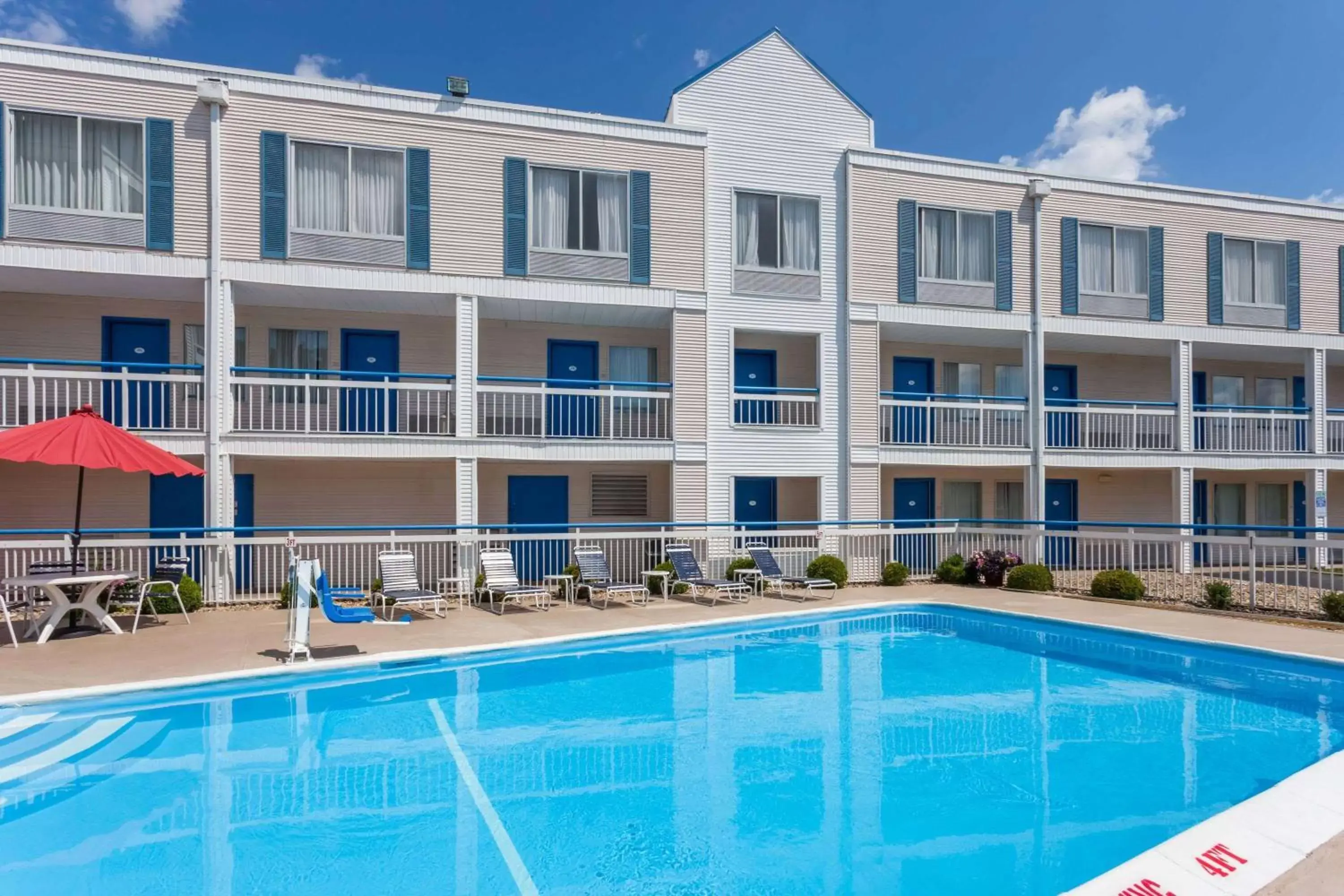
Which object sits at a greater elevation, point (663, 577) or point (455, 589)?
A: point (663, 577)

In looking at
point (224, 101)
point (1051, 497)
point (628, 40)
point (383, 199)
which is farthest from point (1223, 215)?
point (224, 101)

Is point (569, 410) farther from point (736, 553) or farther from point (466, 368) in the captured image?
point (736, 553)

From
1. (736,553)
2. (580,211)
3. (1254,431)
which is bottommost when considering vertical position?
(736,553)

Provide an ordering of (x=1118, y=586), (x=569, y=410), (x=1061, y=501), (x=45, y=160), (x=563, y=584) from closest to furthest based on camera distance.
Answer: (x=45, y=160), (x=1118, y=586), (x=563, y=584), (x=569, y=410), (x=1061, y=501)

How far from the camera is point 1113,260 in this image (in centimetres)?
1991

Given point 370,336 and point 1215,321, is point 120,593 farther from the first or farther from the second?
point 1215,321

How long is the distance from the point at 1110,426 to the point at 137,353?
73.7 feet

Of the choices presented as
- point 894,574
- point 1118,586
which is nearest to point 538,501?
point 894,574

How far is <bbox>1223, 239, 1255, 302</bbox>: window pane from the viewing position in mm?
20750

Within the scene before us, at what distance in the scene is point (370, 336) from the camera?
1741 cm

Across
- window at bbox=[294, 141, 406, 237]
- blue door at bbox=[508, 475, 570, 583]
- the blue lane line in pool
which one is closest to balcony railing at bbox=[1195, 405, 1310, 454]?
blue door at bbox=[508, 475, 570, 583]

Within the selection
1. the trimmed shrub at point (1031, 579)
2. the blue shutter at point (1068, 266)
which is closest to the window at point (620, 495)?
the trimmed shrub at point (1031, 579)

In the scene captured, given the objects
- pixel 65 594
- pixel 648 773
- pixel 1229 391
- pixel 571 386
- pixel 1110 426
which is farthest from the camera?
pixel 1229 391

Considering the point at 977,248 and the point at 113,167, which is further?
the point at 977,248
